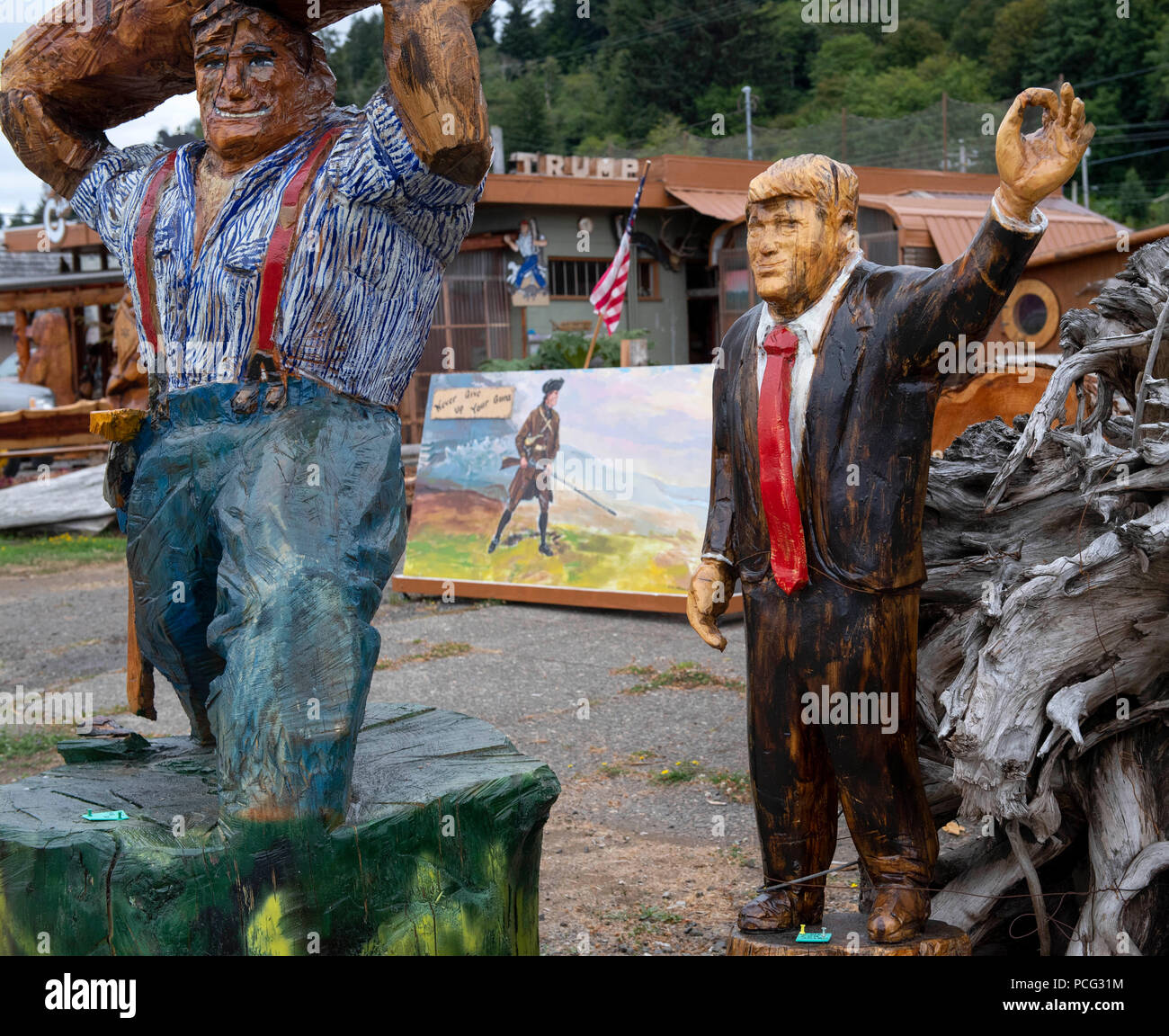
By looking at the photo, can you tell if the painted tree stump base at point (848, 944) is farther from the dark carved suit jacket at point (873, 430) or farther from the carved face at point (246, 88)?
the carved face at point (246, 88)

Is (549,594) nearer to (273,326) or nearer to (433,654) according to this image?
(433,654)

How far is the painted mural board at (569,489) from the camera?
8.72m

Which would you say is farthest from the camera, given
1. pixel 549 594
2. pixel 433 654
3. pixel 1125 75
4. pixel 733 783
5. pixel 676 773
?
pixel 1125 75

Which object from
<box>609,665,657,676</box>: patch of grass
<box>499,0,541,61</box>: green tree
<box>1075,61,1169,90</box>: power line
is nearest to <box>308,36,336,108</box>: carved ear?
<box>609,665,657,676</box>: patch of grass

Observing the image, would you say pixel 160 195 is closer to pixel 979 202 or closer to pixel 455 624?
pixel 455 624

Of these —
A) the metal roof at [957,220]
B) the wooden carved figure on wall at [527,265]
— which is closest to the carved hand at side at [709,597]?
the metal roof at [957,220]

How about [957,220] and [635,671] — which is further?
[957,220]

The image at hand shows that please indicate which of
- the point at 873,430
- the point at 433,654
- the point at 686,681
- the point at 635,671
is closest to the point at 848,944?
the point at 873,430

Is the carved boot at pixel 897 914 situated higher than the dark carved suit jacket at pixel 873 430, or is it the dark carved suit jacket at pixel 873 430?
the dark carved suit jacket at pixel 873 430

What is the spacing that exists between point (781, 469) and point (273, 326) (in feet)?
3.77

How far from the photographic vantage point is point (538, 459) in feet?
31.0

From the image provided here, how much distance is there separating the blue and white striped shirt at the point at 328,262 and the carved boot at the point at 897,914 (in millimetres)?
1561

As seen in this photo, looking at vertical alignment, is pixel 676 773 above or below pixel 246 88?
below

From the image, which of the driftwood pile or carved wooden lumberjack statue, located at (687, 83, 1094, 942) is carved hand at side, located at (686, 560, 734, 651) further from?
the driftwood pile
